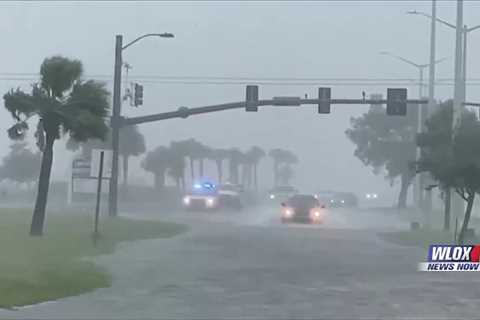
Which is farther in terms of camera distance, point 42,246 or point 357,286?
point 42,246

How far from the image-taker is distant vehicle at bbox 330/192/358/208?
349 feet

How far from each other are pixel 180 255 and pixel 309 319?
1417 cm

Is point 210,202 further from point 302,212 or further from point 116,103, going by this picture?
point 116,103

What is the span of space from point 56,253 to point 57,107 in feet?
26.7

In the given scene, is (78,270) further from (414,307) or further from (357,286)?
(414,307)

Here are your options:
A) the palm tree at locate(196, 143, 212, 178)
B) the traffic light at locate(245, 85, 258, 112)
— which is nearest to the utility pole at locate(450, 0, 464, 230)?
the traffic light at locate(245, 85, 258, 112)

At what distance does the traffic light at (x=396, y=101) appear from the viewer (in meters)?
46.5

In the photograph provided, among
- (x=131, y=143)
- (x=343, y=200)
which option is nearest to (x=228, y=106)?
(x=131, y=143)

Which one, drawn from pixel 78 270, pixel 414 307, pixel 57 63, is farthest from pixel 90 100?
pixel 414 307

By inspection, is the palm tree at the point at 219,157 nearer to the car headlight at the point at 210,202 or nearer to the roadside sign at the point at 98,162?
the car headlight at the point at 210,202

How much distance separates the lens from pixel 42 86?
34.4 meters

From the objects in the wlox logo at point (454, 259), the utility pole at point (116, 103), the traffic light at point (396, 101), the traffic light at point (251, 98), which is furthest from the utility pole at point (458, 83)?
the wlox logo at point (454, 259)

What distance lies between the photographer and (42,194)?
34.7 metres

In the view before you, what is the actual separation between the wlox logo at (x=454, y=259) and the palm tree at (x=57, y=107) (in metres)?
13.0
